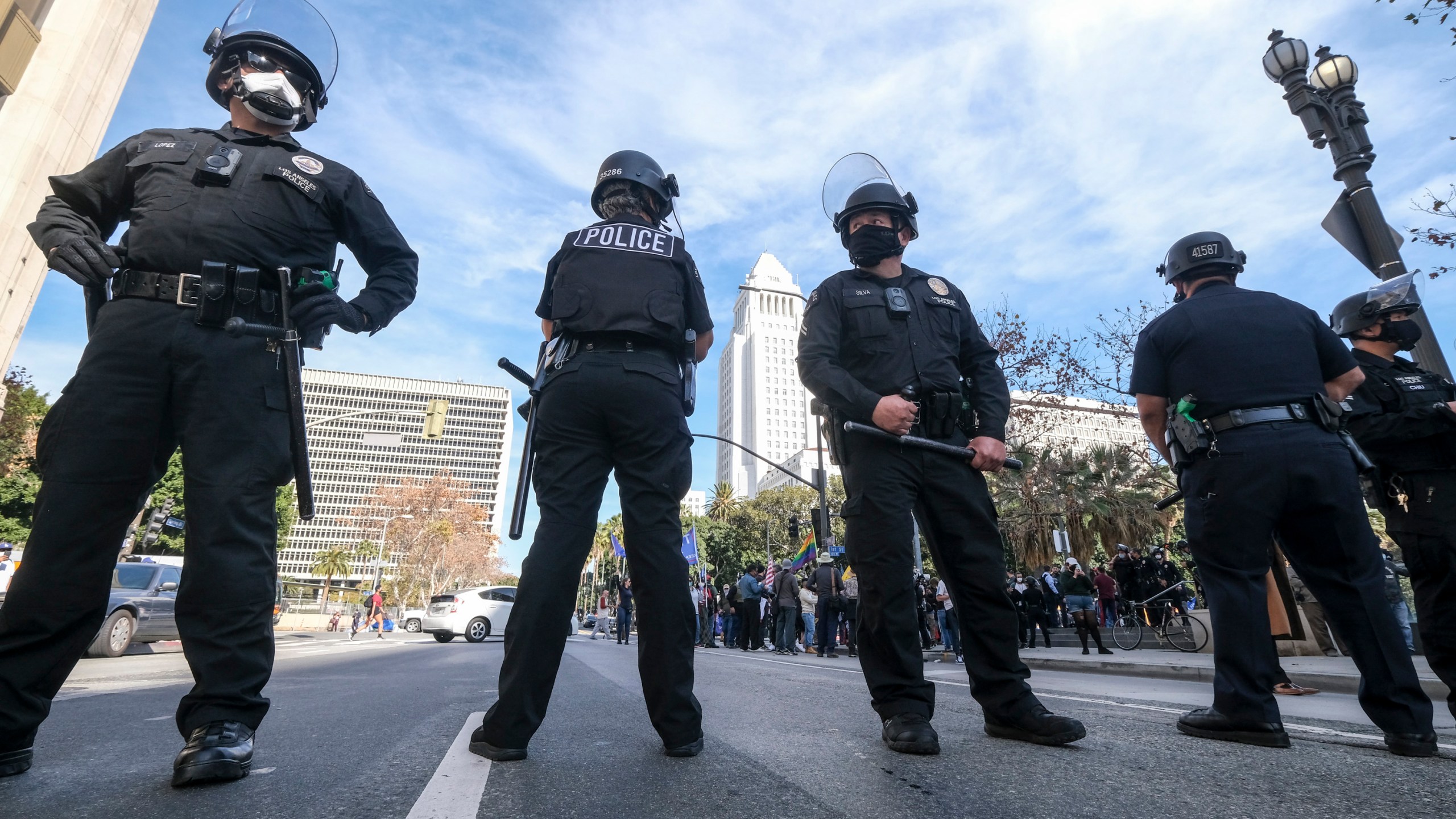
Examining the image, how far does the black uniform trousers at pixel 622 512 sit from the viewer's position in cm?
218

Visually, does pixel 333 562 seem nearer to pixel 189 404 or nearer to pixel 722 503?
pixel 722 503

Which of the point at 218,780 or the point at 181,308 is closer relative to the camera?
the point at 218,780

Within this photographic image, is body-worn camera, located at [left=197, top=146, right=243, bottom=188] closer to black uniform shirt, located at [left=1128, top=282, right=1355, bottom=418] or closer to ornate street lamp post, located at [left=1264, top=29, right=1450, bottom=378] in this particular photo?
black uniform shirt, located at [left=1128, top=282, right=1355, bottom=418]

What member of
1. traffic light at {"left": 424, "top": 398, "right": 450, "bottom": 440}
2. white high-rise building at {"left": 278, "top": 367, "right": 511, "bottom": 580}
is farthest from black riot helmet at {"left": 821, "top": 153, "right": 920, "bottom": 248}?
white high-rise building at {"left": 278, "top": 367, "right": 511, "bottom": 580}

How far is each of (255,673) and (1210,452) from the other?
313cm

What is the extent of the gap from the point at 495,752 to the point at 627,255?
1639 millimetres

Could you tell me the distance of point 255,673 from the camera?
1.91 meters

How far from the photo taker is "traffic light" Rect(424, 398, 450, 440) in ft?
58.5

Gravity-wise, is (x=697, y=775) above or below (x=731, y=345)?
below

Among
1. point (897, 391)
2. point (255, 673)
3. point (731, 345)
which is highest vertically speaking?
point (731, 345)

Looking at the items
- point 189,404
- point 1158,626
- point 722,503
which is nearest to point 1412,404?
point 189,404

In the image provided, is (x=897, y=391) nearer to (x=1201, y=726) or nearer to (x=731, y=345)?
(x=1201, y=726)

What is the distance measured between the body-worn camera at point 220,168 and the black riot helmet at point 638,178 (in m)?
1.21

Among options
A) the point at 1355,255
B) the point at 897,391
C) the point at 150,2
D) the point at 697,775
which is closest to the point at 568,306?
the point at 897,391
